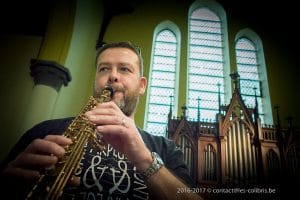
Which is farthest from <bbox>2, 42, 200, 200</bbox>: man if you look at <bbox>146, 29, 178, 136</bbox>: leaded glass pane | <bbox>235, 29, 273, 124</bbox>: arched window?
<bbox>235, 29, 273, 124</bbox>: arched window

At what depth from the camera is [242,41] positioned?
258 inches

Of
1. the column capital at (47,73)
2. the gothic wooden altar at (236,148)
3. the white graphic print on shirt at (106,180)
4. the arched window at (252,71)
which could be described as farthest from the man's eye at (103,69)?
the arched window at (252,71)

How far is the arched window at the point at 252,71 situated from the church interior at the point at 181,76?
0.05 m

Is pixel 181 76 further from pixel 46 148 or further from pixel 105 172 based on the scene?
pixel 46 148

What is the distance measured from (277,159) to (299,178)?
41 centimetres

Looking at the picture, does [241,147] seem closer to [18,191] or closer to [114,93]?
[114,93]

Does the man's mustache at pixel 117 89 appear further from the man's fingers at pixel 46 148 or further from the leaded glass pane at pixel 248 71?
the leaded glass pane at pixel 248 71

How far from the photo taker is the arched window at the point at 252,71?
18.2 feet

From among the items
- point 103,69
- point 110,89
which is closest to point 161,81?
point 103,69

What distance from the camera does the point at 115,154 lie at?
142 centimetres

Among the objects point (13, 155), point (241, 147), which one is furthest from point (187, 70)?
point (13, 155)

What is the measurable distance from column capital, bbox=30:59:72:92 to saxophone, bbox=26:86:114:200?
2.08m

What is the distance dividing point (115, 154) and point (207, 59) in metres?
5.08

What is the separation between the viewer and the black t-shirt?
4.03 ft
